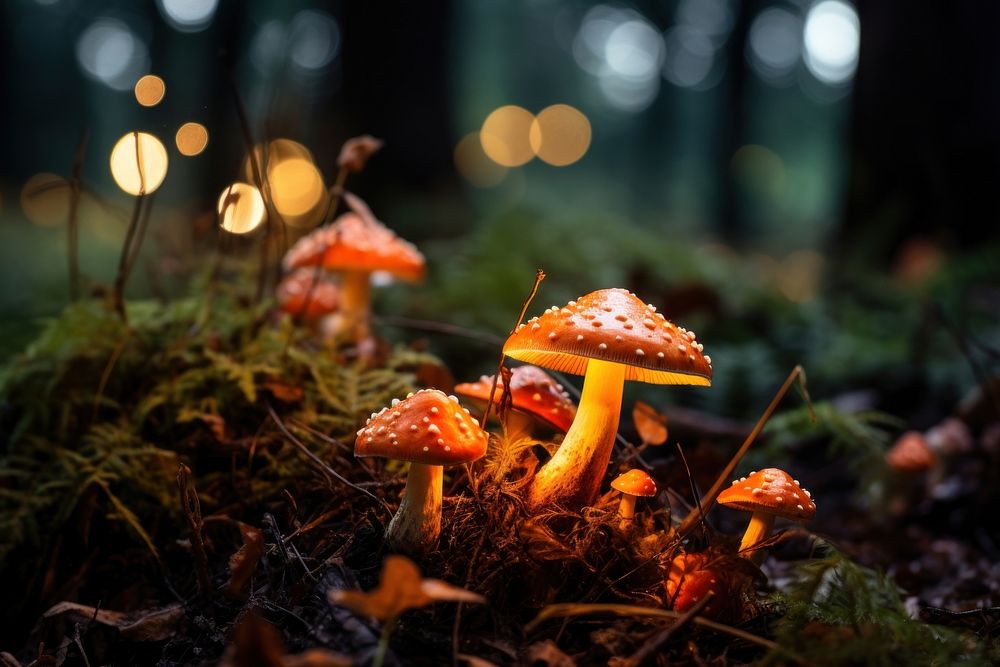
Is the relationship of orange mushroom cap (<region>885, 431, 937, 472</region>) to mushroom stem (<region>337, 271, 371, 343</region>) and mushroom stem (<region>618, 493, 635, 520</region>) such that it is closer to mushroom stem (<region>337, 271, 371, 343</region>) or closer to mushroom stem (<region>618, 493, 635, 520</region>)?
mushroom stem (<region>618, 493, 635, 520</region>)

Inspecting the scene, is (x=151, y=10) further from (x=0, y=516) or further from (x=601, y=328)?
(x=601, y=328)

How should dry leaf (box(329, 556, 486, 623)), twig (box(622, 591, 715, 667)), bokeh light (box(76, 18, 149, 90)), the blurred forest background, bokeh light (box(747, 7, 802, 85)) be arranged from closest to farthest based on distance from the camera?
dry leaf (box(329, 556, 486, 623)) < twig (box(622, 591, 715, 667)) < the blurred forest background < bokeh light (box(747, 7, 802, 85)) < bokeh light (box(76, 18, 149, 90))

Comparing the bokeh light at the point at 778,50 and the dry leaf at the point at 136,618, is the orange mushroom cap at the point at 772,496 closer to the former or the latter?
the dry leaf at the point at 136,618

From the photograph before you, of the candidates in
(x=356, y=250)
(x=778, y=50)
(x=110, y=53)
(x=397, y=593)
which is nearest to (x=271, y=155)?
(x=356, y=250)

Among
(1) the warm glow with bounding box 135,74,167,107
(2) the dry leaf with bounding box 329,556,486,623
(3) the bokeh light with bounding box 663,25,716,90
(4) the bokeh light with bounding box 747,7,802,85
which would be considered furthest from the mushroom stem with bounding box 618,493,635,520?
(4) the bokeh light with bounding box 747,7,802,85

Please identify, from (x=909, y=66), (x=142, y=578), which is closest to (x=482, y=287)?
(x=142, y=578)
